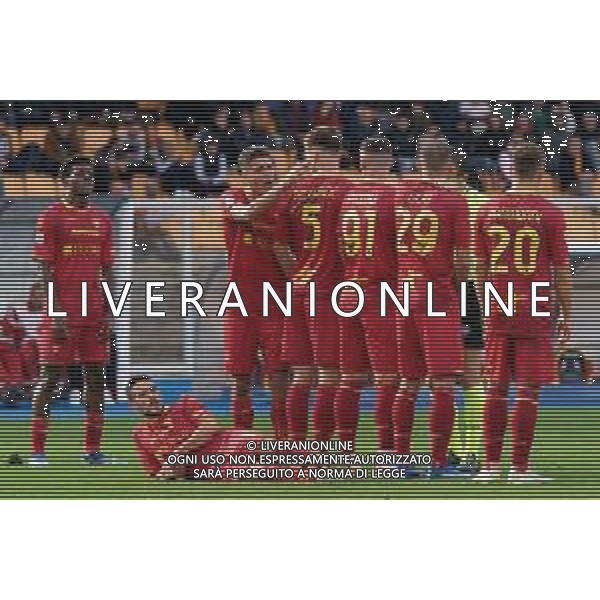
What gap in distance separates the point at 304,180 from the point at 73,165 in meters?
1.42

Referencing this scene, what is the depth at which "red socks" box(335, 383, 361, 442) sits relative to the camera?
19.1 metres

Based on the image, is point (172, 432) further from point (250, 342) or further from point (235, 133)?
point (235, 133)

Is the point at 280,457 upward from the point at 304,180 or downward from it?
downward

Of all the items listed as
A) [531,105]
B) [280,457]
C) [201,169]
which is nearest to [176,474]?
[280,457]

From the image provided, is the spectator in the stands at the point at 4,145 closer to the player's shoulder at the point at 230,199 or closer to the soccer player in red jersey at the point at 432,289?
the player's shoulder at the point at 230,199

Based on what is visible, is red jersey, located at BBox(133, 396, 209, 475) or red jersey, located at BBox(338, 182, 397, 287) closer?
red jersey, located at BBox(338, 182, 397, 287)

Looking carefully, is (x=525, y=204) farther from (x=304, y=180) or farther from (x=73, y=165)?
(x=73, y=165)

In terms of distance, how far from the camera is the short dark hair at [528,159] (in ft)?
62.8

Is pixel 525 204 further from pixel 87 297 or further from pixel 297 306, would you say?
pixel 87 297

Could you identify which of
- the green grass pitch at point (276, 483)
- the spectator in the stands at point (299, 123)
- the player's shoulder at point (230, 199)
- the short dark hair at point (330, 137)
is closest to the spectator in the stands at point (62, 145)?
the player's shoulder at point (230, 199)

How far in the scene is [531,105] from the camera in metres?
19.1

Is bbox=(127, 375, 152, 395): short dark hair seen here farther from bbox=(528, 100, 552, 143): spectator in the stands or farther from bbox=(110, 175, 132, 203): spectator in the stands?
bbox=(528, 100, 552, 143): spectator in the stands

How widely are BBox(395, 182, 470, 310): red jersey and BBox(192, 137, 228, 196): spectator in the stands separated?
1.11 metres

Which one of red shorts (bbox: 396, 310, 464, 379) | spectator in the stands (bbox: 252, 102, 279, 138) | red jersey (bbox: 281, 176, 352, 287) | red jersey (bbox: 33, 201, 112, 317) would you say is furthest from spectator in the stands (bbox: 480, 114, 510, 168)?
red jersey (bbox: 33, 201, 112, 317)
